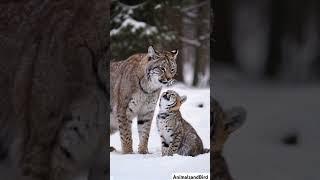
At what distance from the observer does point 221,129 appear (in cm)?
475

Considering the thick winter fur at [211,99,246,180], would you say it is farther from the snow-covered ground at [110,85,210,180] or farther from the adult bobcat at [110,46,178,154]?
the adult bobcat at [110,46,178,154]

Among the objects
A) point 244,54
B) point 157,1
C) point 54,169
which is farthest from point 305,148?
point 54,169

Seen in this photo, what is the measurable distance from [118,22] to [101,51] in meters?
0.23

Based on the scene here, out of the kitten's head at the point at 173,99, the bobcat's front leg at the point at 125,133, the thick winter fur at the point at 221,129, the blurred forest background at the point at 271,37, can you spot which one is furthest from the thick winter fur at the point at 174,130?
the blurred forest background at the point at 271,37

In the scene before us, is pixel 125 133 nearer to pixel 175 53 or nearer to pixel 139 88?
pixel 139 88

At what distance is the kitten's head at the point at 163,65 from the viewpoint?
473 centimetres

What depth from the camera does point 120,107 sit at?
4785mm

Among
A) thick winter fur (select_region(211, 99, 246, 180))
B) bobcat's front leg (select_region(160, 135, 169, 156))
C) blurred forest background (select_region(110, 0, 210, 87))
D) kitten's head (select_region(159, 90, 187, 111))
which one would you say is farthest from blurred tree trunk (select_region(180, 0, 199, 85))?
bobcat's front leg (select_region(160, 135, 169, 156))

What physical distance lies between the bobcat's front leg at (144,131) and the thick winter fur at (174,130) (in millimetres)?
69

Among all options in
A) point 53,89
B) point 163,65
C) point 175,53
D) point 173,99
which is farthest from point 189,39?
point 53,89

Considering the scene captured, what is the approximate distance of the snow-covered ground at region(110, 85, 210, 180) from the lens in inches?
184

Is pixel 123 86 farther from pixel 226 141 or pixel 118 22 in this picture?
pixel 226 141

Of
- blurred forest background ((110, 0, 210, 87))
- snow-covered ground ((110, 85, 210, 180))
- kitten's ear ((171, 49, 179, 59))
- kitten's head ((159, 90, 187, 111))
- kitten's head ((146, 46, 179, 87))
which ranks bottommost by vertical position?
snow-covered ground ((110, 85, 210, 180))

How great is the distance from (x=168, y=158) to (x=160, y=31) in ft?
2.84
